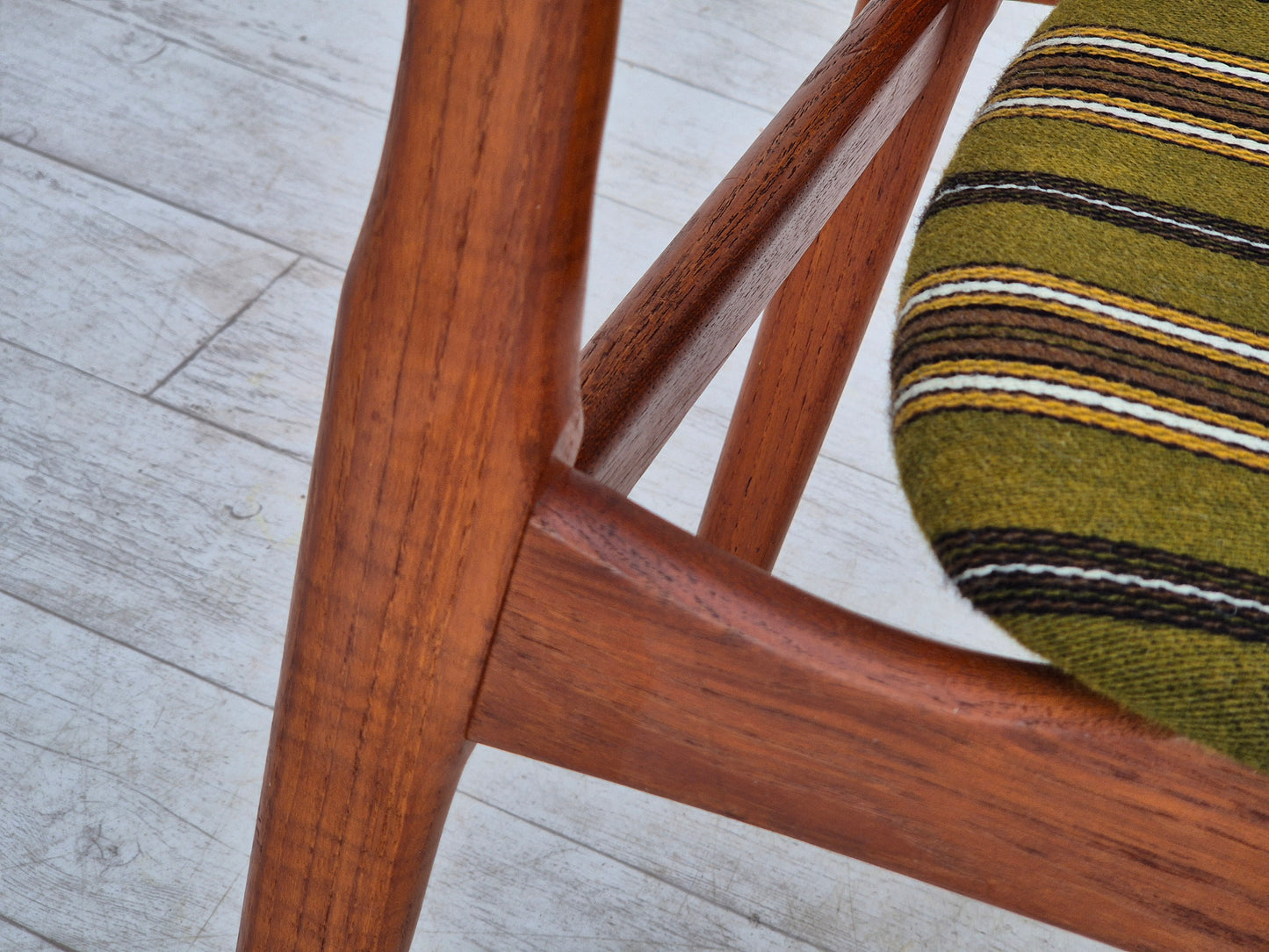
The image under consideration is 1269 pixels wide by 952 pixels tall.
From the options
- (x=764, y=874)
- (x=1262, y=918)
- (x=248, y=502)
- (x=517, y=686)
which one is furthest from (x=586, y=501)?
(x=248, y=502)

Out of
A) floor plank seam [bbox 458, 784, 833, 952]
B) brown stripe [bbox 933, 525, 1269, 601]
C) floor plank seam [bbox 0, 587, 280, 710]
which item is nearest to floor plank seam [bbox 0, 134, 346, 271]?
floor plank seam [bbox 0, 587, 280, 710]

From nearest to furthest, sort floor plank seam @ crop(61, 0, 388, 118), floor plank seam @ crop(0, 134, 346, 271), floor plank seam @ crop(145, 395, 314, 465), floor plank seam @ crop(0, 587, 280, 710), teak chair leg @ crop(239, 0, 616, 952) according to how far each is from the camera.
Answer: teak chair leg @ crop(239, 0, 616, 952) → floor plank seam @ crop(0, 587, 280, 710) → floor plank seam @ crop(145, 395, 314, 465) → floor plank seam @ crop(0, 134, 346, 271) → floor plank seam @ crop(61, 0, 388, 118)

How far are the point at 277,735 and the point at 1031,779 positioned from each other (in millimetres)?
160

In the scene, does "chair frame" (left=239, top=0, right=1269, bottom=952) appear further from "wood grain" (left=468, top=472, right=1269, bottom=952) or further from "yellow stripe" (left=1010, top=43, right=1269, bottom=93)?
"yellow stripe" (left=1010, top=43, right=1269, bottom=93)

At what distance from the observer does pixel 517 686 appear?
0.26 metres

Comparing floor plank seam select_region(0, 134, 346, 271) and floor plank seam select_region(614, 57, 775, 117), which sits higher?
floor plank seam select_region(614, 57, 775, 117)

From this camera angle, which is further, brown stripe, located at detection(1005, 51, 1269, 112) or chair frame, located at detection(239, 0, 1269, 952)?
brown stripe, located at detection(1005, 51, 1269, 112)

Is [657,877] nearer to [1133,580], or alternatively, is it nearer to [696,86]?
[1133,580]

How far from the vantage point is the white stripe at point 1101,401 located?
23 centimetres

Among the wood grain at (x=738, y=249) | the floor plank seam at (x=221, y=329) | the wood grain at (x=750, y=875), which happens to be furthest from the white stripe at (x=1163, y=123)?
the floor plank seam at (x=221, y=329)

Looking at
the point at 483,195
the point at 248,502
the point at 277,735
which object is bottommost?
the point at 248,502

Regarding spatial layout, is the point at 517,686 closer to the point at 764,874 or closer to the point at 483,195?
the point at 483,195

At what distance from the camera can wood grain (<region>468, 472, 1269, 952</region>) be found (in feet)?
0.78

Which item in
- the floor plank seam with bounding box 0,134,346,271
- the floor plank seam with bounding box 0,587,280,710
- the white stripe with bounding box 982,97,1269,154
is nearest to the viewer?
the white stripe with bounding box 982,97,1269,154
